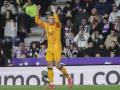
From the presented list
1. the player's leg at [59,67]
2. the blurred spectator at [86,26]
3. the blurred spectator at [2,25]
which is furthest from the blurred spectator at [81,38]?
the player's leg at [59,67]

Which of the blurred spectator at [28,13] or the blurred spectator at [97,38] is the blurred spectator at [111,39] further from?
the blurred spectator at [28,13]

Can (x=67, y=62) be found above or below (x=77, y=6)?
below

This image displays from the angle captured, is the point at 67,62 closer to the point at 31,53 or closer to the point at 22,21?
the point at 31,53

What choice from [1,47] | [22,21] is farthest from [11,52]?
[22,21]

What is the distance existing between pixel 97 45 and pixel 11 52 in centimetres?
319

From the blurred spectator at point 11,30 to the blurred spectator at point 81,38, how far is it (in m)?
2.57

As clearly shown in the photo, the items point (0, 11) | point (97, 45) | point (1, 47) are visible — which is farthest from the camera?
point (0, 11)

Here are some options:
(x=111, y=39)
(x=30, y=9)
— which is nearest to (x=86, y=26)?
(x=111, y=39)

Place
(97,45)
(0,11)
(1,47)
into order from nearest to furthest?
(97,45)
(1,47)
(0,11)

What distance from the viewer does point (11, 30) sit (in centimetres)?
2053

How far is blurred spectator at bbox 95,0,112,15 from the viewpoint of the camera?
19578 mm

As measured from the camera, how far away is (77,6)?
797 inches

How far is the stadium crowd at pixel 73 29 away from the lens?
18.4 m

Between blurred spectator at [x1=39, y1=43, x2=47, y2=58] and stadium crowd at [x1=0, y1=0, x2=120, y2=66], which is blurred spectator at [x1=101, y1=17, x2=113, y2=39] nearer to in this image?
stadium crowd at [x1=0, y1=0, x2=120, y2=66]
